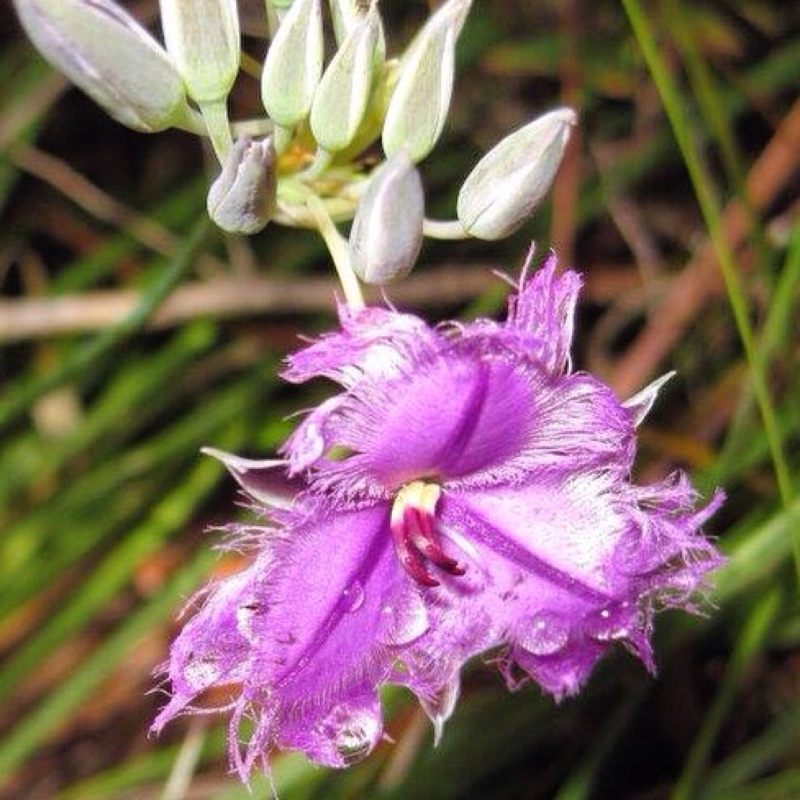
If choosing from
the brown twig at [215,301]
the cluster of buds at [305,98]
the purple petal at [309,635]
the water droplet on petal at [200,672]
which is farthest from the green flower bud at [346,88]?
the brown twig at [215,301]

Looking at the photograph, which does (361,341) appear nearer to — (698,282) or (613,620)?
(613,620)

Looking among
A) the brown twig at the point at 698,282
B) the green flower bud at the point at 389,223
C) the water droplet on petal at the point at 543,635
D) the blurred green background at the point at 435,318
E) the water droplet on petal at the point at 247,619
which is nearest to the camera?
the green flower bud at the point at 389,223

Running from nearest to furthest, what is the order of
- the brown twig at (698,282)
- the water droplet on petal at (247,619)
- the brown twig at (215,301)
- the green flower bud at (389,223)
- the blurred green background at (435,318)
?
the green flower bud at (389,223)
the water droplet on petal at (247,619)
the blurred green background at (435,318)
the brown twig at (215,301)
the brown twig at (698,282)

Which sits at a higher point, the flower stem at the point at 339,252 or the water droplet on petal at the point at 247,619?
the flower stem at the point at 339,252

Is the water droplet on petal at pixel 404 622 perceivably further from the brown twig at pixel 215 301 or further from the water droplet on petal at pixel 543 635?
the brown twig at pixel 215 301

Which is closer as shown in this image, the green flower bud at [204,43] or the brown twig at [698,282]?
the green flower bud at [204,43]

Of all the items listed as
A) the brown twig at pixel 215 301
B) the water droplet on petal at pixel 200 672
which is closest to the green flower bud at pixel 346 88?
the water droplet on petal at pixel 200 672

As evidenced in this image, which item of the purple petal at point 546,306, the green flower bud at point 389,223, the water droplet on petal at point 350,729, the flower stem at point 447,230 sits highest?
the green flower bud at point 389,223
